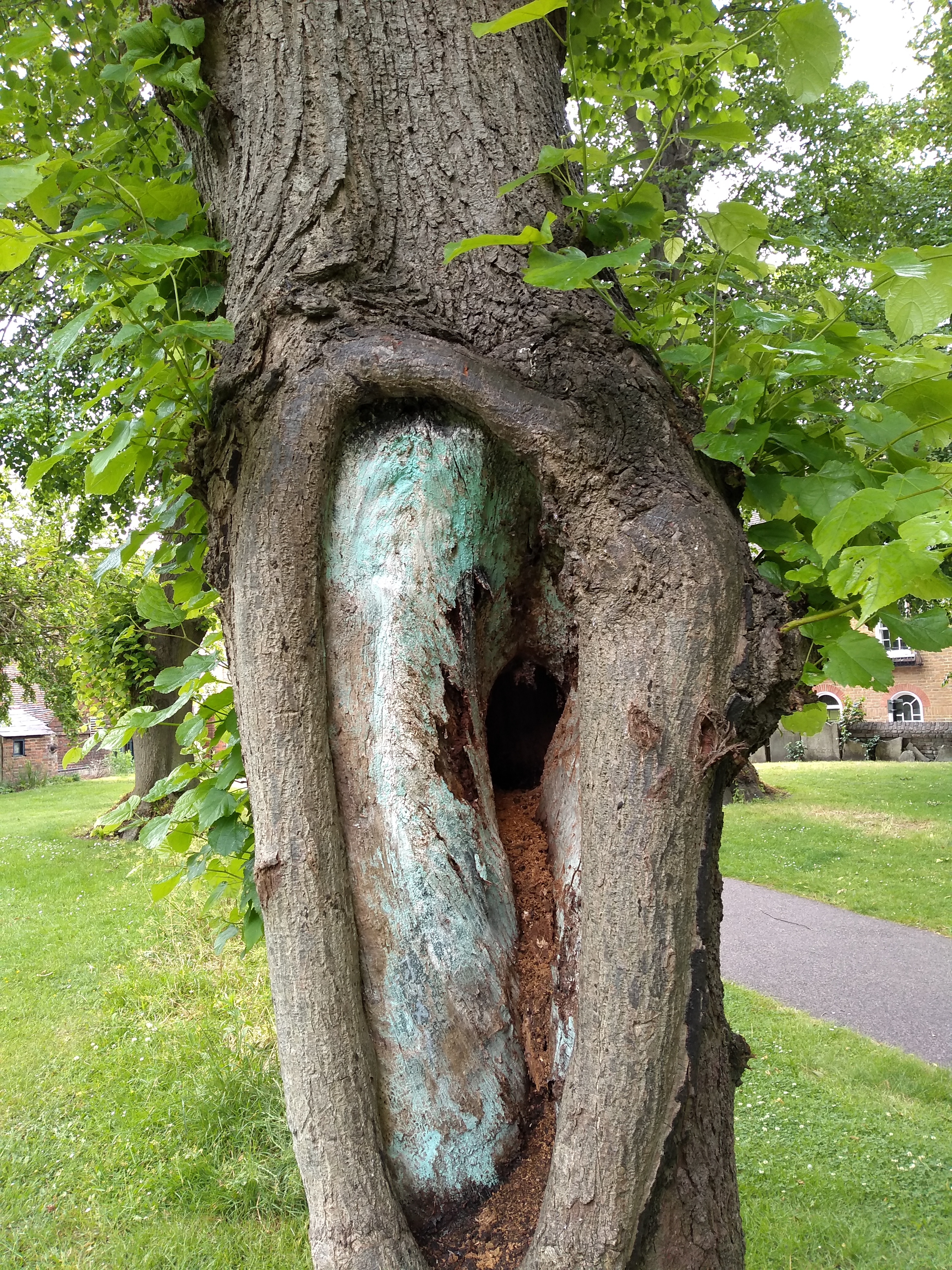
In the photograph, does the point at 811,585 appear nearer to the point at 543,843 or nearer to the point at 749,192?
the point at 543,843

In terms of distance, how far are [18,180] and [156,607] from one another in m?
1.32

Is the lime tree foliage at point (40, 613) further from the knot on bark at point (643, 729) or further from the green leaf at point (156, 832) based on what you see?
the knot on bark at point (643, 729)

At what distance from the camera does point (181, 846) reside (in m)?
2.25

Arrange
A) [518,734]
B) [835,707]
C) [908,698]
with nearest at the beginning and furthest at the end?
1. [518,734]
2. [908,698]
3. [835,707]

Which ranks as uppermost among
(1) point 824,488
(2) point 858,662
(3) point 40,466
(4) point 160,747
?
(3) point 40,466

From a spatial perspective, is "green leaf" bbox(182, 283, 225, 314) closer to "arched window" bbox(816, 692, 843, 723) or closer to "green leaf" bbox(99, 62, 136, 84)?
"green leaf" bbox(99, 62, 136, 84)

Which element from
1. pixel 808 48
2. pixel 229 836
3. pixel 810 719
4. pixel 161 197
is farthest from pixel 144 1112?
pixel 808 48

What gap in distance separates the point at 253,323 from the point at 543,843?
4.24ft

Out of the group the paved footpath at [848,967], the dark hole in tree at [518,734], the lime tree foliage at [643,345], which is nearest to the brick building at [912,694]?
the paved footpath at [848,967]

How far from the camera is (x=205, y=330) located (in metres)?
1.61

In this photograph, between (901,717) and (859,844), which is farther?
(901,717)

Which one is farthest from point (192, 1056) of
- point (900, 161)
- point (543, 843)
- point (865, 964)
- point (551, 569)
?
point (900, 161)

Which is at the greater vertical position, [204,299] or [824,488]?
[204,299]

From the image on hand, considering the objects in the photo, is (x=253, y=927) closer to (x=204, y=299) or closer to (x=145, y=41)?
(x=204, y=299)
